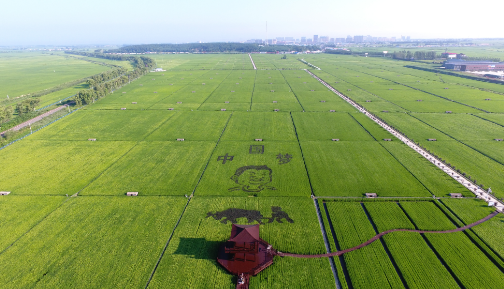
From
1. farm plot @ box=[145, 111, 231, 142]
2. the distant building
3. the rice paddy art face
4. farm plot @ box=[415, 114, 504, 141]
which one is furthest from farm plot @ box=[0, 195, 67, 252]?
the distant building

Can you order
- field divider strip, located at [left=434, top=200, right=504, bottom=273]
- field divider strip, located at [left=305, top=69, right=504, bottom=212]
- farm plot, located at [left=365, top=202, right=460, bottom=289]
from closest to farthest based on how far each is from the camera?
farm plot, located at [left=365, top=202, right=460, bottom=289], field divider strip, located at [left=434, top=200, right=504, bottom=273], field divider strip, located at [left=305, top=69, right=504, bottom=212]

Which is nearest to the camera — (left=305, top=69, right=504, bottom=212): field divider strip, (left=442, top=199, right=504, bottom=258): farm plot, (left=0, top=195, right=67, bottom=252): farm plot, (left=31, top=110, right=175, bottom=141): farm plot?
(left=442, top=199, right=504, bottom=258): farm plot

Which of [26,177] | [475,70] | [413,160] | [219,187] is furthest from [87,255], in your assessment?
[475,70]

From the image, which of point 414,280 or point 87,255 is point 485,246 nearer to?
point 414,280

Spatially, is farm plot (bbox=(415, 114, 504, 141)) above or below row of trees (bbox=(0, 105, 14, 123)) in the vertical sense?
below

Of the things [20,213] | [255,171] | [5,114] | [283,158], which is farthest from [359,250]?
[5,114]

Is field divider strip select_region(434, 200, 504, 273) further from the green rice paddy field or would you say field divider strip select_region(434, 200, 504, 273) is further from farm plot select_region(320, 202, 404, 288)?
farm plot select_region(320, 202, 404, 288)

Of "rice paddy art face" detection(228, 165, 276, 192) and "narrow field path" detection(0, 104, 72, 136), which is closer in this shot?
"rice paddy art face" detection(228, 165, 276, 192)

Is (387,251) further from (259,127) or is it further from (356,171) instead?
(259,127)
